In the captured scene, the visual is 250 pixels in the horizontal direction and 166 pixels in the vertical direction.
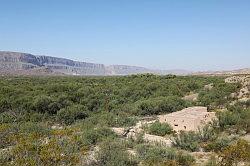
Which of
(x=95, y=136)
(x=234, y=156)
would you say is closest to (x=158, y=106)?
(x=95, y=136)

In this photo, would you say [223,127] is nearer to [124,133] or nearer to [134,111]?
[124,133]

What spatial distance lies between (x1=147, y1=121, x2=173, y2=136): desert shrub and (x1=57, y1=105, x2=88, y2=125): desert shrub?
7033mm

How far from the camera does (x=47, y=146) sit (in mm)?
8414

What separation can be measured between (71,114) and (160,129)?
8050 mm

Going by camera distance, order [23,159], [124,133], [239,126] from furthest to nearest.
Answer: [239,126]
[124,133]
[23,159]

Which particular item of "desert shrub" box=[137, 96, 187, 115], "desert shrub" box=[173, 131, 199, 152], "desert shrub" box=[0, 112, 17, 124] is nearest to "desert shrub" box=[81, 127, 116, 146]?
"desert shrub" box=[173, 131, 199, 152]

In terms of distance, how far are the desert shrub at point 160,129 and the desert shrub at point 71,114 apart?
277 inches


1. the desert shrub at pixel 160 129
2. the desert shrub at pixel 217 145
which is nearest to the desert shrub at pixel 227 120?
the desert shrub at pixel 160 129

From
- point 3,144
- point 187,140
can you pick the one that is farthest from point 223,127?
point 3,144

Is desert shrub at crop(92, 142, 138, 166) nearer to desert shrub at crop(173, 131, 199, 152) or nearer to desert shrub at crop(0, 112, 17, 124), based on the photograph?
desert shrub at crop(173, 131, 199, 152)

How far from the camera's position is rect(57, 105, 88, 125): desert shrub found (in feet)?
73.3

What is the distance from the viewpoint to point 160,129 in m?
16.2

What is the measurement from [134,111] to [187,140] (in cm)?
1010

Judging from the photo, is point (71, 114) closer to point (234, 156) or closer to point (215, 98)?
point (215, 98)
